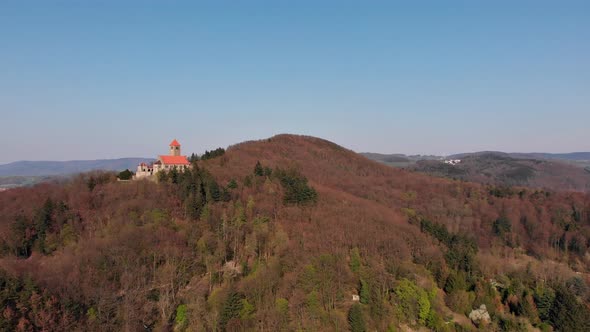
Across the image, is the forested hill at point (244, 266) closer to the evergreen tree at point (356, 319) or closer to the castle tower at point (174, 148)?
the evergreen tree at point (356, 319)

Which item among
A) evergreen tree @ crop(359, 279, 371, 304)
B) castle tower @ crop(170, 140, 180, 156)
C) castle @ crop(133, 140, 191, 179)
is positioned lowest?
evergreen tree @ crop(359, 279, 371, 304)

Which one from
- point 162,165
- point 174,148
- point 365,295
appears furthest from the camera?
point 174,148

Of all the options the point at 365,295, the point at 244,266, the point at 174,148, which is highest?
the point at 174,148

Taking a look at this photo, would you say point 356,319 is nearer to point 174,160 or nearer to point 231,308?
point 231,308

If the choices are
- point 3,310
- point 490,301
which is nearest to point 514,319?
point 490,301

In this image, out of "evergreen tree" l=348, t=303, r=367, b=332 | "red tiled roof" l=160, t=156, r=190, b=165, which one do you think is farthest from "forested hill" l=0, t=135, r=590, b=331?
"red tiled roof" l=160, t=156, r=190, b=165

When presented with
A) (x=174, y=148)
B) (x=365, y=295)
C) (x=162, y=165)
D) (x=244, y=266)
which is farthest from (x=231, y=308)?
(x=174, y=148)

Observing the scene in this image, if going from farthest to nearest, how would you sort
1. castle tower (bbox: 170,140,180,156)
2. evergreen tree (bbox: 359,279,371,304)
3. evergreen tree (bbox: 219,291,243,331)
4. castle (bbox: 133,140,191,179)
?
castle tower (bbox: 170,140,180,156) < castle (bbox: 133,140,191,179) < evergreen tree (bbox: 359,279,371,304) < evergreen tree (bbox: 219,291,243,331)

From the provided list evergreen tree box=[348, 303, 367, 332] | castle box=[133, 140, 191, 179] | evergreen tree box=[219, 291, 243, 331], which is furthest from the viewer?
castle box=[133, 140, 191, 179]

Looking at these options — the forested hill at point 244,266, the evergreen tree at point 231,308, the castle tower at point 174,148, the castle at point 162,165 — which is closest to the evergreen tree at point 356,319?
the forested hill at point 244,266

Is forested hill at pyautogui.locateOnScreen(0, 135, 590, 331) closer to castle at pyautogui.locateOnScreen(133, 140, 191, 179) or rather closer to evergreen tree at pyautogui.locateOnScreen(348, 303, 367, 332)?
evergreen tree at pyautogui.locateOnScreen(348, 303, 367, 332)
